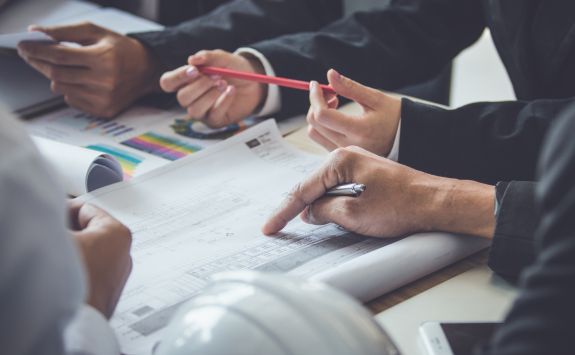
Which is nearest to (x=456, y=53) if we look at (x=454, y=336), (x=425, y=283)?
(x=425, y=283)

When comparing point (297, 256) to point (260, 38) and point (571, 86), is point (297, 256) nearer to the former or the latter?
point (571, 86)

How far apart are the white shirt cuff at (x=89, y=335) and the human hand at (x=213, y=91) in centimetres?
64

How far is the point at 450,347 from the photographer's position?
0.72m

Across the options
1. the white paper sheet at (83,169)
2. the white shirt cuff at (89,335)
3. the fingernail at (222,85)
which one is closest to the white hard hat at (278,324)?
the white shirt cuff at (89,335)

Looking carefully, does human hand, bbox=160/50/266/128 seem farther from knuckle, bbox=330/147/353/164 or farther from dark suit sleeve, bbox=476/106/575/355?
dark suit sleeve, bbox=476/106/575/355

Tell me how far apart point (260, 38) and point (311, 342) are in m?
1.10

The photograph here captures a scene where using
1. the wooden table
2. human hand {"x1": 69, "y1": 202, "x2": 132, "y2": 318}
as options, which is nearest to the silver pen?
the wooden table

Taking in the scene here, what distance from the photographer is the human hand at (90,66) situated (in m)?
1.36

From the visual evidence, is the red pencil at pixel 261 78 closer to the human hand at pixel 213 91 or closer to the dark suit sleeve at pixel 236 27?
the human hand at pixel 213 91

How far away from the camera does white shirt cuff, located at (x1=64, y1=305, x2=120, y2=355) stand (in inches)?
23.8

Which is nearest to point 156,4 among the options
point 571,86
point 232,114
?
point 232,114

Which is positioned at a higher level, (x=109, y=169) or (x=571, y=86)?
(x=571, y=86)

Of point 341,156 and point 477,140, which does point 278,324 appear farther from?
point 477,140

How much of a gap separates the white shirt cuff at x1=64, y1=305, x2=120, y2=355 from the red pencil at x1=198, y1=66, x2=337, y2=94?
1.80ft
